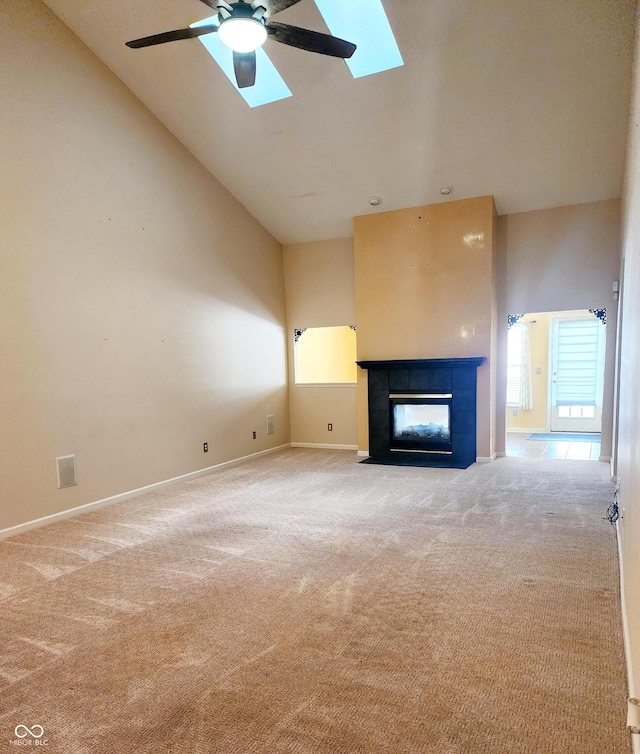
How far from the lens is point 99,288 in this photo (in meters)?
3.84

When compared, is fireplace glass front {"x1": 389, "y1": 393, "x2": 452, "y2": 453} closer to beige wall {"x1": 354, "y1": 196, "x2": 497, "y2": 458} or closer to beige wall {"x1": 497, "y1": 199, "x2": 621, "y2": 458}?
beige wall {"x1": 354, "y1": 196, "x2": 497, "y2": 458}

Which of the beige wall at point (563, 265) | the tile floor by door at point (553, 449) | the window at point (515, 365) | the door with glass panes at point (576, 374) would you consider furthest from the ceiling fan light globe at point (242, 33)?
the door with glass panes at point (576, 374)

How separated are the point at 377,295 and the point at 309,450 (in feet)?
7.69

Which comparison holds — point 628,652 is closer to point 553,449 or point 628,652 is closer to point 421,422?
point 421,422

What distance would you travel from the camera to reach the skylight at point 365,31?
354 centimetres

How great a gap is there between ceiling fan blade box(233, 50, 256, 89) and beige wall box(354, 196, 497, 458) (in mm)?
2806

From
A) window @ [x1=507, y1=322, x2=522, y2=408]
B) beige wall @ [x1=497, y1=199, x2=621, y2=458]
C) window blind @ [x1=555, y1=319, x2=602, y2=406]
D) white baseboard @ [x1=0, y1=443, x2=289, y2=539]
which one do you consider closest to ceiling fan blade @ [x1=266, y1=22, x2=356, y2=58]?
beige wall @ [x1=497, y1=199, x2=621, y2=458]

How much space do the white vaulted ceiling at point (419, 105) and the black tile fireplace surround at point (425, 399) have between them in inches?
76.8

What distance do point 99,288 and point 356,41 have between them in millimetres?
3011

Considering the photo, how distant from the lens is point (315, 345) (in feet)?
24.6

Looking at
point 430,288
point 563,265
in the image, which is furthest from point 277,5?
point 563,265

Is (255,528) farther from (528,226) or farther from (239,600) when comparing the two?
(528,226)

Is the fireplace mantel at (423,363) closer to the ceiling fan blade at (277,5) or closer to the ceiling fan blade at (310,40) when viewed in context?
the ceiling fan blade at (310,40)

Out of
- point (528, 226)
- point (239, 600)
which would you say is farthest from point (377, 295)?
point (239, 600)
